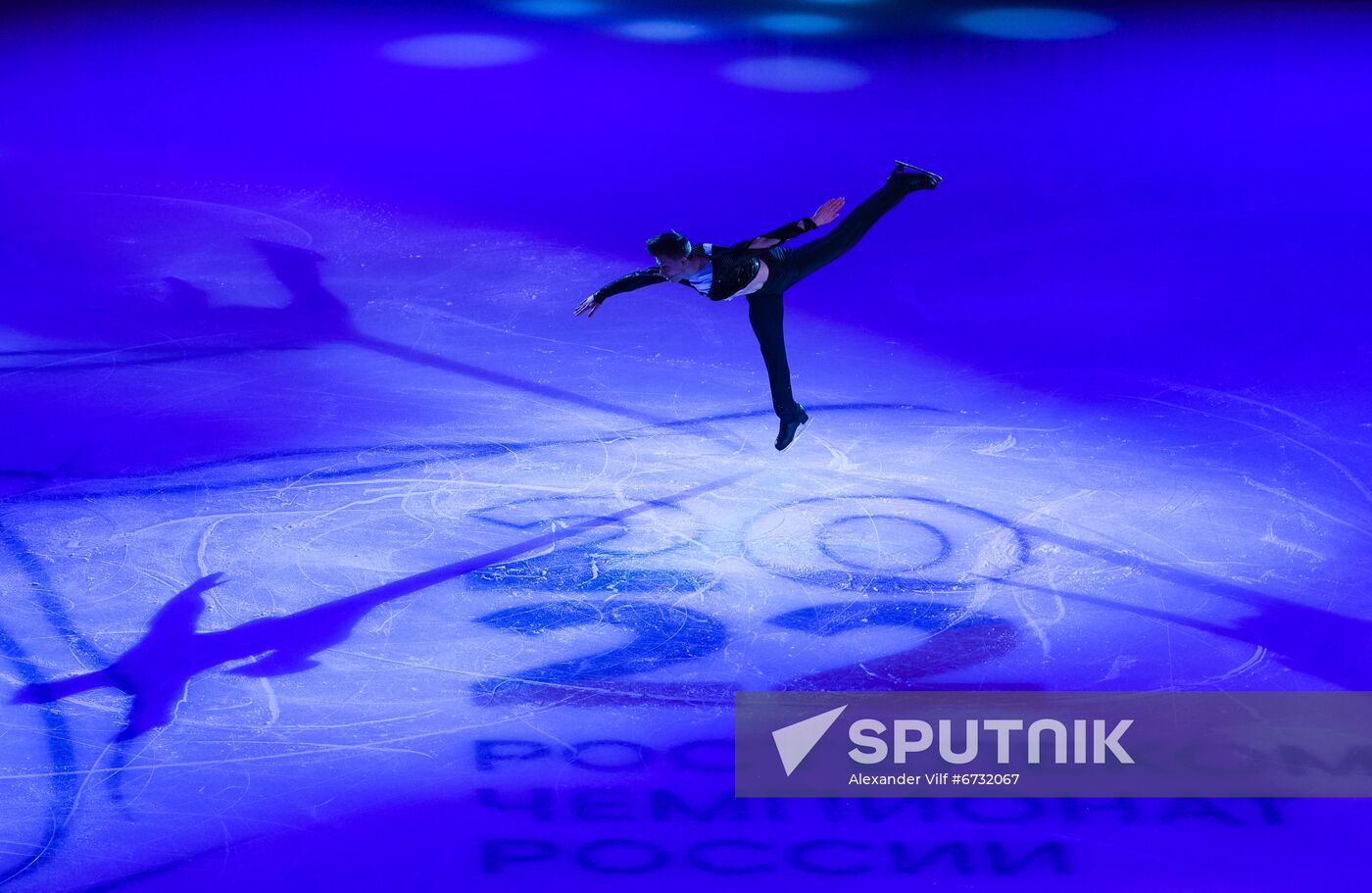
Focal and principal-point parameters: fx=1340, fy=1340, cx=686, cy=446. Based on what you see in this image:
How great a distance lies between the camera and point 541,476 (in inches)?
335

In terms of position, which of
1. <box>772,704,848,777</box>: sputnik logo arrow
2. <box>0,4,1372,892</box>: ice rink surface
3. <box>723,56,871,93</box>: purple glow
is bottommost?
<box>772,704,848,777</box>: sputnik logo arrow

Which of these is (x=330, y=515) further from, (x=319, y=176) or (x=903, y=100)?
(x=903, y=100)

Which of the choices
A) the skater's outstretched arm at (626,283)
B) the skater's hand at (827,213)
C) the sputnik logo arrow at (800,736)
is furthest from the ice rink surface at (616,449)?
the skater's hand at (827,213)

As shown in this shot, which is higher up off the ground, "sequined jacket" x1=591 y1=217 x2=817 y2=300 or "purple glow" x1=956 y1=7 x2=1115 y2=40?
"purple glow" x1=956 y1=7 x2=1115 y2=40

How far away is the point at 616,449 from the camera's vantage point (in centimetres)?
865

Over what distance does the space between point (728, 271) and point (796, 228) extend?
0.37 m

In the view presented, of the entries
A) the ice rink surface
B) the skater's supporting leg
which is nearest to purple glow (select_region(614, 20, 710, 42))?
the ice rink surface

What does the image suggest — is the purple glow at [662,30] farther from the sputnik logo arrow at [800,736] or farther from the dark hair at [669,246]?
the sputnik logo arrow at [800,736]

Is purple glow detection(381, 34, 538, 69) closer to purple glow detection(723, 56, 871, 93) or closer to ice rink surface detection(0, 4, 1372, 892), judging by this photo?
A: ice rink surface detection(0, 4, 1372, 892)

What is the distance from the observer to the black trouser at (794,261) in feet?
21.7

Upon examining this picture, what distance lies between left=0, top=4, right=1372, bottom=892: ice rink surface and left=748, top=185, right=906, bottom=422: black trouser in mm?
1644

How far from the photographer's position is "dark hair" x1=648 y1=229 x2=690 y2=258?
5.99 m

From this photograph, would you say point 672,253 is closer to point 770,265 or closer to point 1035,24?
point 770,265

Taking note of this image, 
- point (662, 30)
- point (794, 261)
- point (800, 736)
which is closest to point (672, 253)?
point (794, 261)
